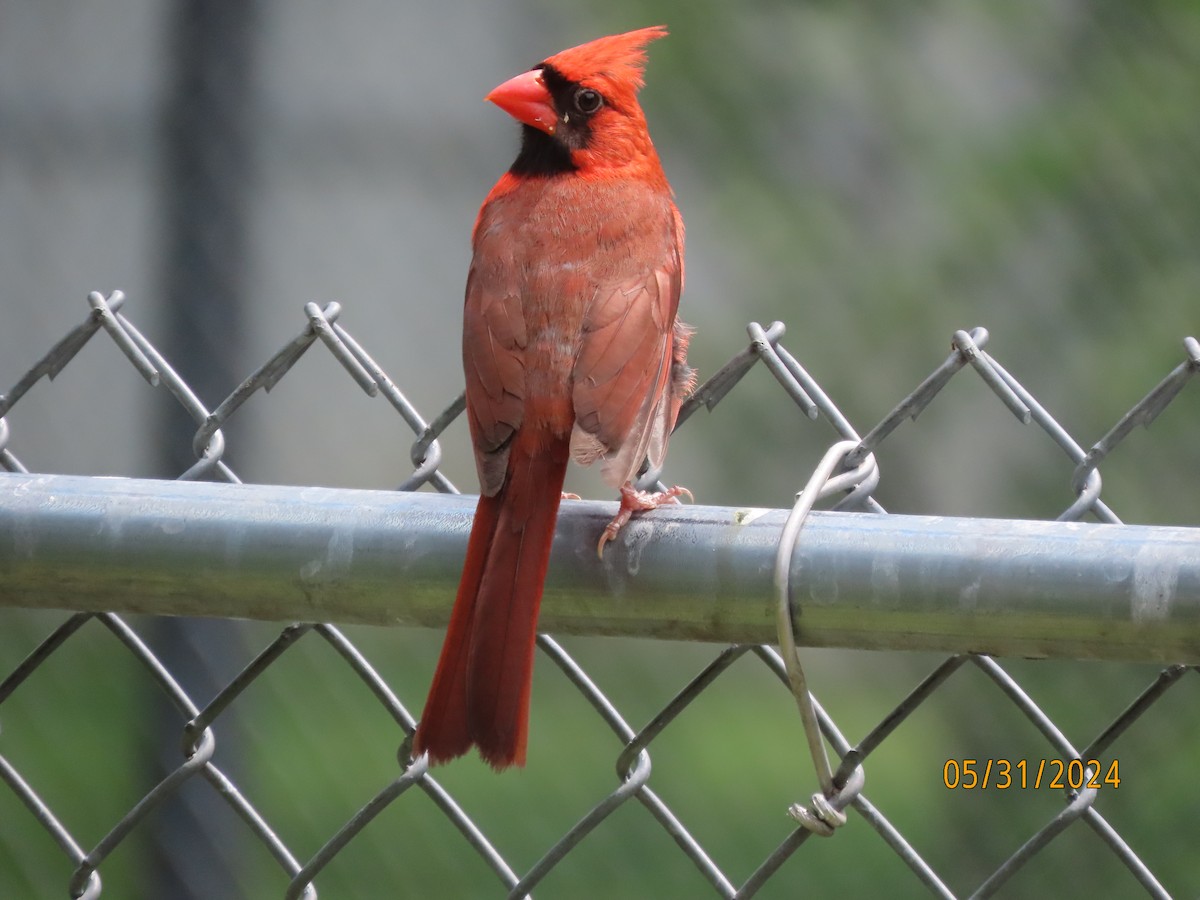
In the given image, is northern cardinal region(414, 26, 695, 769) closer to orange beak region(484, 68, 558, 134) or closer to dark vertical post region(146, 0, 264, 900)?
orange beak region(484, 68, 558, 134)

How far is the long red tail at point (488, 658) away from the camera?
4.82 feet

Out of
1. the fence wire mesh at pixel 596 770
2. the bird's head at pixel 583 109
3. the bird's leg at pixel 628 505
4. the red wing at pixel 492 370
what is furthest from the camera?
the fence wire mesh at pixel 596 770

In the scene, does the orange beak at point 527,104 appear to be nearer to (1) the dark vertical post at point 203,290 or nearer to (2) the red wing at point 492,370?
(2) the red wing at point 492,370

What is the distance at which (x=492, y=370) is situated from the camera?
1.95 metres

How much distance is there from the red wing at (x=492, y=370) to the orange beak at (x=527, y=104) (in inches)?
20.8

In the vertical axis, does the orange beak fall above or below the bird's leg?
above

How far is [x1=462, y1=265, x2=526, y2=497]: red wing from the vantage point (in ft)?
5.78

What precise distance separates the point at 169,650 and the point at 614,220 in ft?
5.57

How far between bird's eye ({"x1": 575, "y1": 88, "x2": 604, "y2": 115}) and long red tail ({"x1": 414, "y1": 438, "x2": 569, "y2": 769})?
1.35 m

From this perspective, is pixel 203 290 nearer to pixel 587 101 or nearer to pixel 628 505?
pixel 587 101

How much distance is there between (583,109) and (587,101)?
0.02m

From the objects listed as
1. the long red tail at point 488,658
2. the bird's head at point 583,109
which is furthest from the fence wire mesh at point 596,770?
the long red tail at point 488,658

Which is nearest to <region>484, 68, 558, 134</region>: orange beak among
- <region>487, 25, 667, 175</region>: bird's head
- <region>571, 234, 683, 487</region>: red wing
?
<region>487, 25, 667, 175</region>: bird's head

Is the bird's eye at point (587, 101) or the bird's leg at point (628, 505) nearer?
the bird's leg at point (628, 505)
